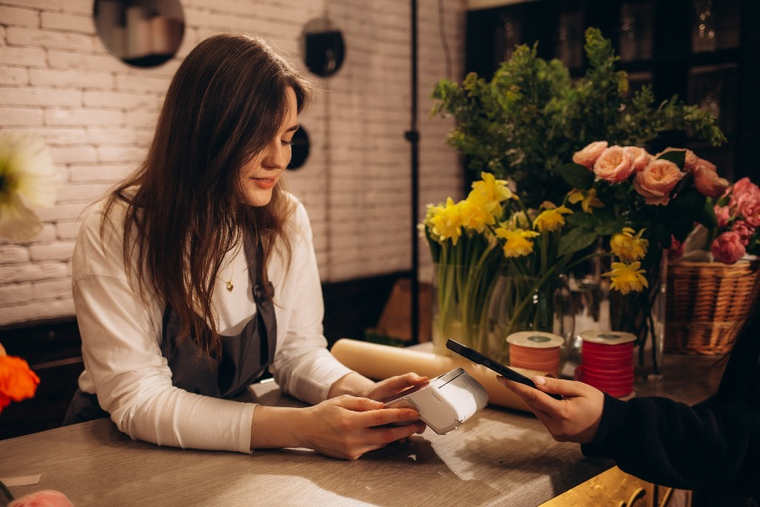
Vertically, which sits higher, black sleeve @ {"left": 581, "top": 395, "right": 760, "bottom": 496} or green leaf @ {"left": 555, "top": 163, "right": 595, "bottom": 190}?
green leaf @ {"left": 555, "top": 163, "right": 595, "bottom": 190}

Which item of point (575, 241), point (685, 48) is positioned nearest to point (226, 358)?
point (575, 241)

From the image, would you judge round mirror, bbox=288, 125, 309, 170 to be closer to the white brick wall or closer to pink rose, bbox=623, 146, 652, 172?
the white brick wall

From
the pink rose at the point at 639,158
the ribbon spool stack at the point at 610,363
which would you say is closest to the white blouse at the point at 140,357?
the ribbon spool stack at the point at 610,363

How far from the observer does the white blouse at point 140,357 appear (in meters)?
1.09

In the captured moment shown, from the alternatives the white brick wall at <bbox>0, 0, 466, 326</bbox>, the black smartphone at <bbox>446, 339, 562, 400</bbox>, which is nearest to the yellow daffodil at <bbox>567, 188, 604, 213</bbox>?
the black smartphone at <bbox>446, 339, 562, 400</bbox>

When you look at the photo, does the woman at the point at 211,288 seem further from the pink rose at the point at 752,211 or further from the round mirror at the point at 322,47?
the round mirror at the point at 322,47

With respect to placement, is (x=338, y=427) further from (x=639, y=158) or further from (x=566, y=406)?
(x=639, y=158)

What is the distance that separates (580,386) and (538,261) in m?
0.47

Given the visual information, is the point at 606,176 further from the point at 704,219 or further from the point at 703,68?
the point at 703,68

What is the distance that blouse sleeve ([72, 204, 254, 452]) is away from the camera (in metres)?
1.08

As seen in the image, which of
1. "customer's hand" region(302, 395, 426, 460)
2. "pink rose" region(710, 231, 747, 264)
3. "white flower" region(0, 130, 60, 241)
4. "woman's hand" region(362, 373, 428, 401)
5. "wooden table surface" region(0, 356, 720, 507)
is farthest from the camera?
"pink rose" region(710, 231, 747, 264)

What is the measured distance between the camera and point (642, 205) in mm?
1425

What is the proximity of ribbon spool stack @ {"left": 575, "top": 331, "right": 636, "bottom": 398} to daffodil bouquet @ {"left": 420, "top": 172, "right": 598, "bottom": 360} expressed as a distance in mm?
124

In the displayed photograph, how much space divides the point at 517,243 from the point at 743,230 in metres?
0.70
